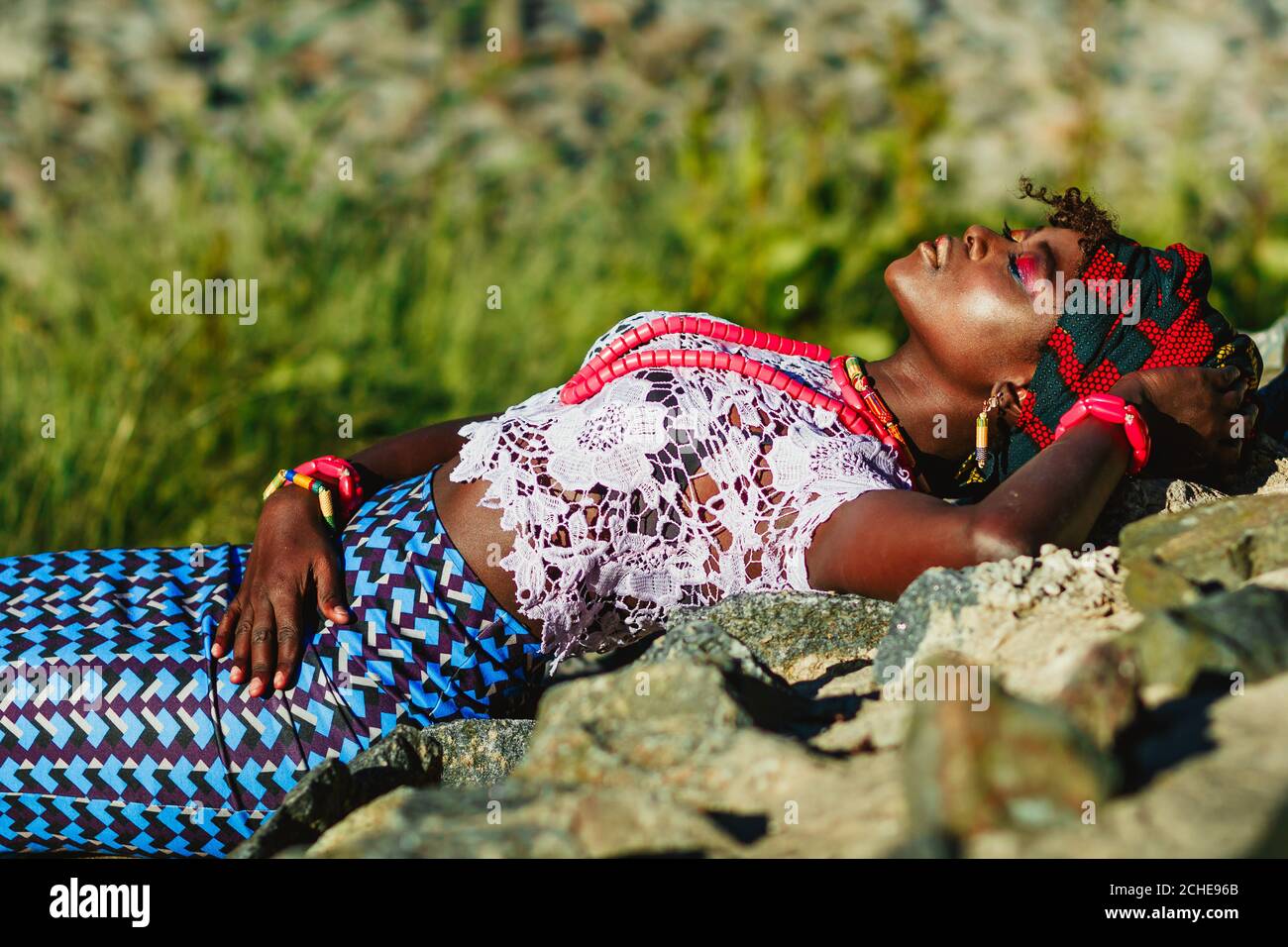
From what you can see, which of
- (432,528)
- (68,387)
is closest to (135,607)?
(432,528)

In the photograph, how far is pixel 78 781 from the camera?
2.93m

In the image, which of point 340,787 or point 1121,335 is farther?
point 1121,335

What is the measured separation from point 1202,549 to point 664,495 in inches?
41.6

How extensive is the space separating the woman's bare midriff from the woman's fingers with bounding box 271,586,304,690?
14.7 inches

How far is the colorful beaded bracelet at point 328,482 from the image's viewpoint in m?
3.19

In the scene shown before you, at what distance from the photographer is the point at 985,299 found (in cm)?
303

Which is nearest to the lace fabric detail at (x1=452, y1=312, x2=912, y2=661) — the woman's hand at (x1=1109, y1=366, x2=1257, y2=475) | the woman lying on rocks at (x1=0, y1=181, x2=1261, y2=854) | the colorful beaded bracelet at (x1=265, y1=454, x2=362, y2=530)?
the woman lying on rocks at (x1=0, y1=181, x2=1261, y2=854)

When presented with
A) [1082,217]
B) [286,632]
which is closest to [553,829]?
[286,632]

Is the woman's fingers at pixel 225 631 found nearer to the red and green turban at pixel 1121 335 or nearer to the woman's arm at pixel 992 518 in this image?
the woman's arm at pixel 992 518

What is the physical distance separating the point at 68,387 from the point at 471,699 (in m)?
2.80

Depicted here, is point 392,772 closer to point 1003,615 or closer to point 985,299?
point 1003,615

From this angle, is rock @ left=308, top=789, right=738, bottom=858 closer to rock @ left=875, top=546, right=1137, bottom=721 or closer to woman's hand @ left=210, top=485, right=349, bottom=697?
rock @ left=875, top=546, right=1137, bottom=721
